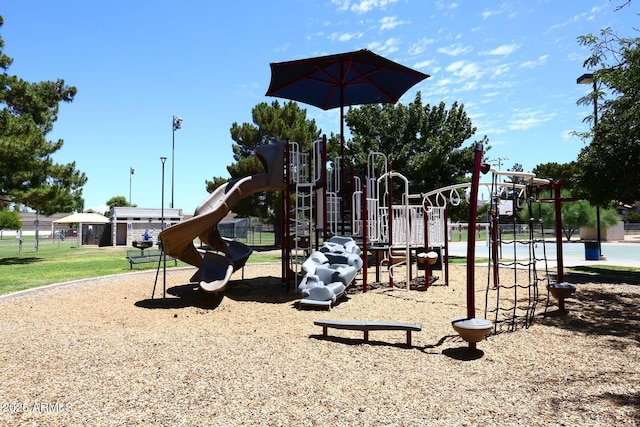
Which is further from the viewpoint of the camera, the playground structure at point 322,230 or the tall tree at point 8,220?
the tall tree at point 8,220

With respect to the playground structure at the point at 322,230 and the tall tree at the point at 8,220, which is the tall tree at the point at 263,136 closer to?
the playground structure at the point at 322,230

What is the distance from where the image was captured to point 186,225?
8.51m

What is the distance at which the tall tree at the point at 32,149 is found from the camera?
1836 centimetres

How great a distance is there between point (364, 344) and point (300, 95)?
841 centimetres

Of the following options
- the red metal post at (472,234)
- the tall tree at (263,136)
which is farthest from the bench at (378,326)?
the tall tree at (263,136)

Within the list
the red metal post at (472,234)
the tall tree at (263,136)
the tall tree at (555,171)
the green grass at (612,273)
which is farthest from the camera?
the tall tree at (555,171)

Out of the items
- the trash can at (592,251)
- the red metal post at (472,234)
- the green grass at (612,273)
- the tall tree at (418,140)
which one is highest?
the tall tree at (418,140)

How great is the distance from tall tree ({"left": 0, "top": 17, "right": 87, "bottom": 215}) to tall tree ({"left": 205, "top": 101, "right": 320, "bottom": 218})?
9.88 m

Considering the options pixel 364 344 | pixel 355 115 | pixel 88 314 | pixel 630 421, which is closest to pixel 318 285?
pixel 364 344

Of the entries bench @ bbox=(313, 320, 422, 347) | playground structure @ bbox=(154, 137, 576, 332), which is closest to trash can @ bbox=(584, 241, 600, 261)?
playground structure @ bbox=(154, 137, 576, 332)

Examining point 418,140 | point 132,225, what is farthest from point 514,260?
point 132,225

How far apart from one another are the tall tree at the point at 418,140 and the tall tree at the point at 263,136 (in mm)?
6368

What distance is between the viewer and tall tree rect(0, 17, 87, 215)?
1836 centimetres

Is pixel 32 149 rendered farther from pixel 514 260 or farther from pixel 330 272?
pixel 514 260
